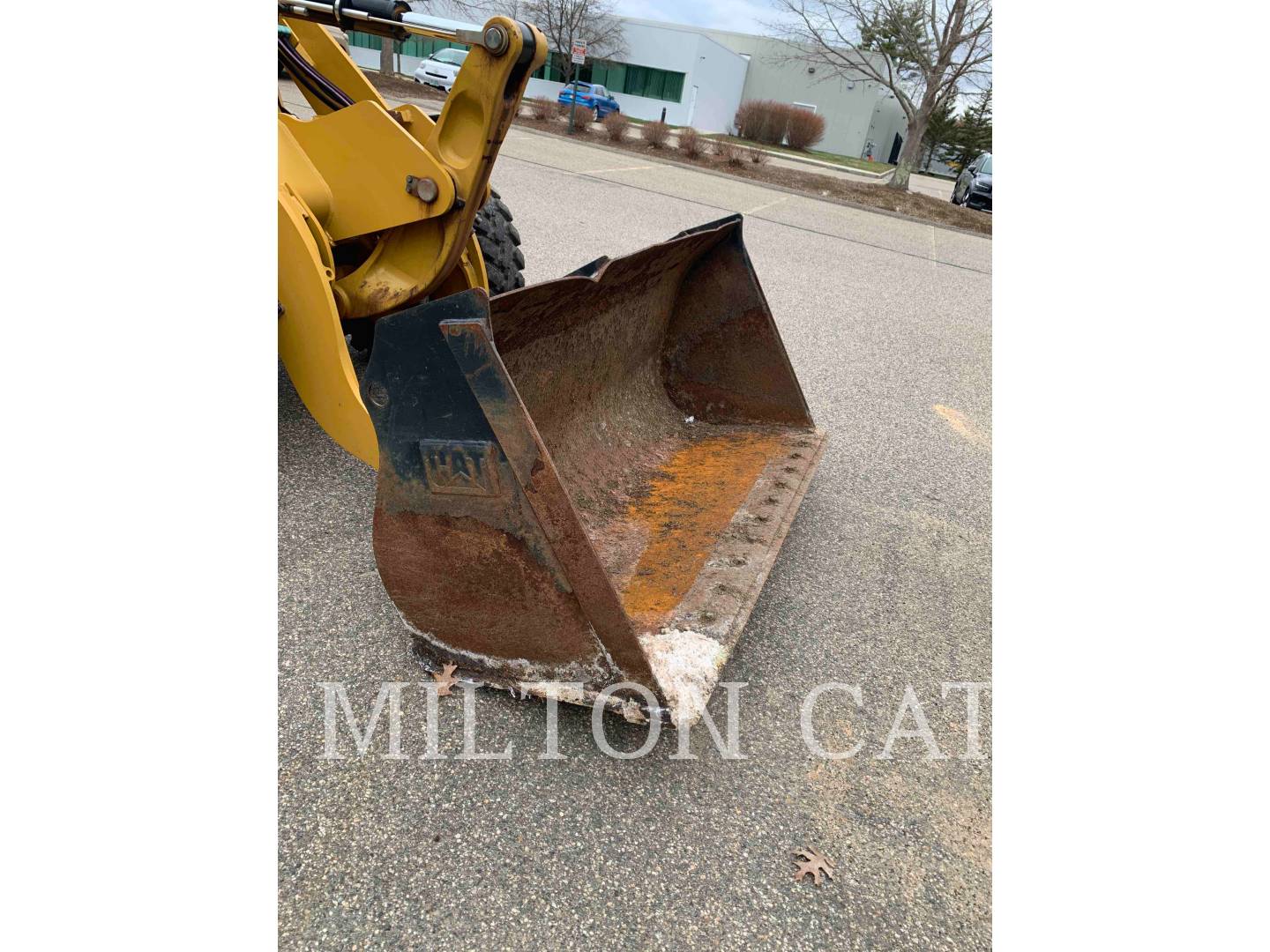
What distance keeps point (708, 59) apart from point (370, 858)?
37.1 m

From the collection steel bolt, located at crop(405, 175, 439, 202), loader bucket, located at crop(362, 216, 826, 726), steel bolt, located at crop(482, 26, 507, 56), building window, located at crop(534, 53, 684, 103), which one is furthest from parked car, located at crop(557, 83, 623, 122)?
steel bolt, located at crop(482, 26, 507, 56)

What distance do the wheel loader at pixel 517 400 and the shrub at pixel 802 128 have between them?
28245mm

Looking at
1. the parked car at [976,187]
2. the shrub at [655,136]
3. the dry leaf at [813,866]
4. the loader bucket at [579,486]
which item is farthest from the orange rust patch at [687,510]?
the parked car at [976,187]

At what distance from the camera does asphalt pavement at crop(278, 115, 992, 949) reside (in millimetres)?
1684

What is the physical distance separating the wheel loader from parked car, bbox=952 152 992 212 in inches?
615

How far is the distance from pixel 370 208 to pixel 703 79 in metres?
35.4

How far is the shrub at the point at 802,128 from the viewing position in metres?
28.8

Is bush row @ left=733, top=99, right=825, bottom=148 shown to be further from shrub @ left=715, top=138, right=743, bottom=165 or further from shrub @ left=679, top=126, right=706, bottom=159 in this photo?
shrub @ left=679, top=126, right=706, bottom=159

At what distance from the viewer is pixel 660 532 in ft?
8.59

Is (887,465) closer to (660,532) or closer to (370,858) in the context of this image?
(660,532)

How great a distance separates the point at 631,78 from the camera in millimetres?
34938

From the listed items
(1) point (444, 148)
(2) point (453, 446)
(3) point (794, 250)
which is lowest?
(3) point (794, 250)

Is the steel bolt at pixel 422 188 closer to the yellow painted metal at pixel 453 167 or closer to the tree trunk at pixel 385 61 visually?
the yellow painted metal at pixel 453 167

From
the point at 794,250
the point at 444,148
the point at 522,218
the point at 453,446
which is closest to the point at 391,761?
the point at 453,446
